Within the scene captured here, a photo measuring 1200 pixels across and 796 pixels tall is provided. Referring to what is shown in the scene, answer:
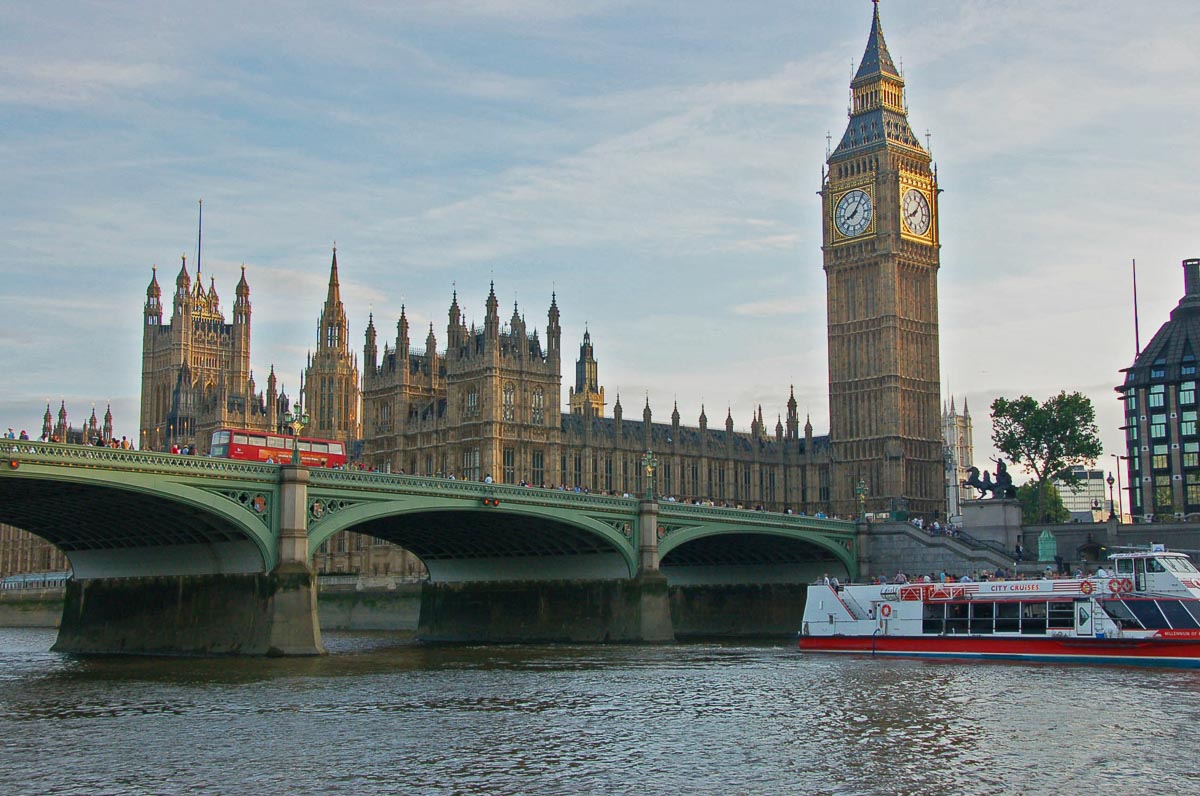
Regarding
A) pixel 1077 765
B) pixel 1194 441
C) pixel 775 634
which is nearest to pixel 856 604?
pixel 775 634

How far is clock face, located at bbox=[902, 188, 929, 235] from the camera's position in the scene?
12938 centimetres

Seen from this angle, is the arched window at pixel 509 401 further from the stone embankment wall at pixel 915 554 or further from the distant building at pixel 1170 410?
the distant building at pixel 1170 410

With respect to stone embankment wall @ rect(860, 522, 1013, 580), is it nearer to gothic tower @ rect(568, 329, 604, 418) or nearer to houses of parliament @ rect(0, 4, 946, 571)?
houses of parliament @ rect(0, 4, 946, 571)

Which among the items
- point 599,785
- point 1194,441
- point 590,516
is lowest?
point 599,785

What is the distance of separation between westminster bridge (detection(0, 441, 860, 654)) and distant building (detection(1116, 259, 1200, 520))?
58551mm

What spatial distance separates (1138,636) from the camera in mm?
55969

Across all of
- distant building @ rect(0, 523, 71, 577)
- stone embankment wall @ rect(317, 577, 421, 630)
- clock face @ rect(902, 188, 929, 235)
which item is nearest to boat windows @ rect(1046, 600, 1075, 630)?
stone embankment wall @ rect(317, 577, 421, 630)

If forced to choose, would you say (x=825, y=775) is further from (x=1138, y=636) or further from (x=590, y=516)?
(x=590, y=516)

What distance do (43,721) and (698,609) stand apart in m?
59.1

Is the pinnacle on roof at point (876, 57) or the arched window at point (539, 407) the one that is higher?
the pinnacle on roof at point (876, 57)

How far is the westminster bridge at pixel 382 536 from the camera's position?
57.8 metres

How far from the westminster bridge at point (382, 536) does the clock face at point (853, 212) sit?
40900 mm

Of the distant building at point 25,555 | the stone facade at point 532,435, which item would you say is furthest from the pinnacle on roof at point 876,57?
the distant building at point 25,555

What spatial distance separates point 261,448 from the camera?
68.9 metres
